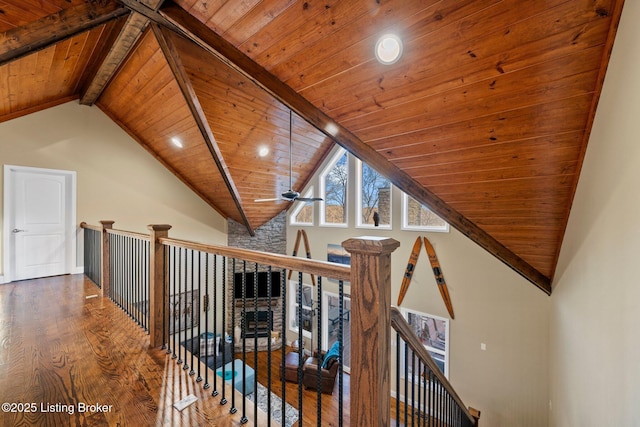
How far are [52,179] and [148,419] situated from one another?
5.38 meters

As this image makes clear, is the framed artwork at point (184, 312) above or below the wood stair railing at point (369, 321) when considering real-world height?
below

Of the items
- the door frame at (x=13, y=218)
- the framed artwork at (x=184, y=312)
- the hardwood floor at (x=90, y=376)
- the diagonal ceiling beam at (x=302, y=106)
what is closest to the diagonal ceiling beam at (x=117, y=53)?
the diagonal ceiling beam at (x=302, y=106)

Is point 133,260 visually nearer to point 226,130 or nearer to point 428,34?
point 226,130

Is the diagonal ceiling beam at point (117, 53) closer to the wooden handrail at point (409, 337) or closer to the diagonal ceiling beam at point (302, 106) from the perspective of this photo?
the diagonal ceiling beam at point (302, 106)

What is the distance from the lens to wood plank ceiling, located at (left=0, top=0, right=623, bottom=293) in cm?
171

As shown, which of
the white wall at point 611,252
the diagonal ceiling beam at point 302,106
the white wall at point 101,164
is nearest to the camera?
the white wall at point 611,252

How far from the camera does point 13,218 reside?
4602 millimetres

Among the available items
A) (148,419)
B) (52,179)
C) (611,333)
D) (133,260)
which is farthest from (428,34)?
(52,179)

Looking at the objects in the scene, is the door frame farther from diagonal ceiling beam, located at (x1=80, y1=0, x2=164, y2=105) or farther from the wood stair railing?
the wood stair railing

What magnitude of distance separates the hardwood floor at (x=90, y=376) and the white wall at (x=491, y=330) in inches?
174

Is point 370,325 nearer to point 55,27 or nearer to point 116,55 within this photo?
point 55,27

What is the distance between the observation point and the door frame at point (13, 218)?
4516mm

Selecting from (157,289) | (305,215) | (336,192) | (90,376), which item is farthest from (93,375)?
(305,215)

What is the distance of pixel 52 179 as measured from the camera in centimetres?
497
